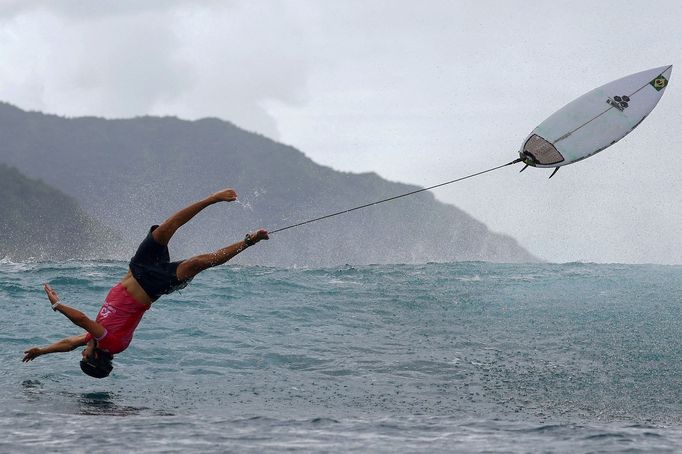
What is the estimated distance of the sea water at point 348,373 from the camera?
8242mm

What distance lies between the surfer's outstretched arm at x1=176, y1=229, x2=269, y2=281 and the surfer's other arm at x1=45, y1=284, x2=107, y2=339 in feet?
4.00

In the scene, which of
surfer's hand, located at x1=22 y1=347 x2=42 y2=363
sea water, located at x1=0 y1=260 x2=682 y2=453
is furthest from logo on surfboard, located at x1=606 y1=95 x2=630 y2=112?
surfer's hand, located at x1=22 y1=347 x2=42 y2=363

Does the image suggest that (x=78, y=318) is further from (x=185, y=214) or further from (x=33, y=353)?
(x=185, y=214)

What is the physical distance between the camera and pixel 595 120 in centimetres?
1265

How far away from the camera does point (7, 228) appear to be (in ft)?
429

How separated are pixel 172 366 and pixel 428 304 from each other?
9605 millimetres

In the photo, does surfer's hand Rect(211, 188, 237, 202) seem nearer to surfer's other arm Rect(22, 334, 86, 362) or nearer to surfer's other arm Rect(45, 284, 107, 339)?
surfer's other arm Rect(45, 284, 107, 339)

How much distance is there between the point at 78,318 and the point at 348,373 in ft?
15.5

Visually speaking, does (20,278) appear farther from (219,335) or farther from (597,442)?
(597,442)

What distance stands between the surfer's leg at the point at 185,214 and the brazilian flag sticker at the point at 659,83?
794 centimetres

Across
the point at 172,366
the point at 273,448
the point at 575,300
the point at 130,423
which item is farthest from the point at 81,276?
the point at 273,448

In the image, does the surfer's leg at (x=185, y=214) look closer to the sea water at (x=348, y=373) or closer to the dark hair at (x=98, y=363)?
the dark hair at (x=98, y=363)

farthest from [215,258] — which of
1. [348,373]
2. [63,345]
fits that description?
[348,373]

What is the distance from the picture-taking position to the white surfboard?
12172mm
